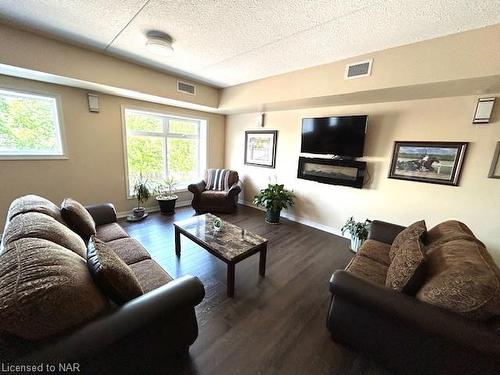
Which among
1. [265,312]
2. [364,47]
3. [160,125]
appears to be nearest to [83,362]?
[265,312]

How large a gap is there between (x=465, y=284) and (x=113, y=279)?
1779 mm

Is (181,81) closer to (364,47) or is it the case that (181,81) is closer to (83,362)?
(364,47)

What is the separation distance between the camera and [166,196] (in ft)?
13.5

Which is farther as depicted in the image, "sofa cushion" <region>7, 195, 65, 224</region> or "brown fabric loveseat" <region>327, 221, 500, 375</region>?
"sofa cushion" <region>7, 195, 65, 224</region>

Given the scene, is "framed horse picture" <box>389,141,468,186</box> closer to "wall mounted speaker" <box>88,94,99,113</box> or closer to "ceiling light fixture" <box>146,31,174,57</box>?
"ceiling light fixture" <box>146,31,174,57</box>

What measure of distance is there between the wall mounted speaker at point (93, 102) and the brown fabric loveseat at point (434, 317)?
13.0 ft

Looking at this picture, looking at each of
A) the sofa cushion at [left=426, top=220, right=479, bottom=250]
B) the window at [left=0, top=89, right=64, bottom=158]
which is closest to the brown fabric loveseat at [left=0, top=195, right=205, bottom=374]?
the sofa cushion at [left=426, top=220, right=479, bottom=250]

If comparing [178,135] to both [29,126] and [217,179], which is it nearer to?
[217,179]

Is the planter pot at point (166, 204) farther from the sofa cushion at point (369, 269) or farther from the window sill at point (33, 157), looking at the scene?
the sofa cushion at point (369, 269)

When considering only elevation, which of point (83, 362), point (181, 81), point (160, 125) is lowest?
point (83, 362)

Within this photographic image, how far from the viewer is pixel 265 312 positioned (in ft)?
5.87

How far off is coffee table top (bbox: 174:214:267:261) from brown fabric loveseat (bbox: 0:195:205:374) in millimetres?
737

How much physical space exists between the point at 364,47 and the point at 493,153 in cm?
181

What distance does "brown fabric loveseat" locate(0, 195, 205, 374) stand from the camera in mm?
740
